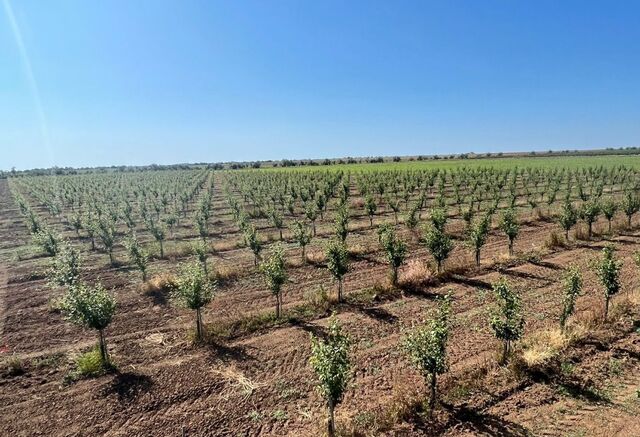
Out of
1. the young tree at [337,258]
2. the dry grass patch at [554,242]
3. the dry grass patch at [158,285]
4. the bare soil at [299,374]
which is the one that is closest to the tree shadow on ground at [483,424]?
the bare soil at [299,374]

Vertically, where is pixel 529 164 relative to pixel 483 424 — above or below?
above

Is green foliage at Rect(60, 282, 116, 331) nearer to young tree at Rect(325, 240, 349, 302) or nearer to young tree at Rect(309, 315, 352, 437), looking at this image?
young tree at Rect(309, 315, 352, 437)

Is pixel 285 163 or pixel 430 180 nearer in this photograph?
pixel 430 180

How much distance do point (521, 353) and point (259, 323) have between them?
1095 cm

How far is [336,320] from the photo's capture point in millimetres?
11711

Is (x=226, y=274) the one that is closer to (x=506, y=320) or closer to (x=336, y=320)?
(x=336, y=320)

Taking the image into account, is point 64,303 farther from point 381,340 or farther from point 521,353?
point 521,353

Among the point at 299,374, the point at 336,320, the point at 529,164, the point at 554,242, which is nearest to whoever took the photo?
the point at 336,320

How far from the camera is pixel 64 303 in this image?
1545cm

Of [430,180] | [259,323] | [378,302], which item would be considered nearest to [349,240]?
[378,302]

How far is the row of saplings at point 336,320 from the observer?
36.6ft

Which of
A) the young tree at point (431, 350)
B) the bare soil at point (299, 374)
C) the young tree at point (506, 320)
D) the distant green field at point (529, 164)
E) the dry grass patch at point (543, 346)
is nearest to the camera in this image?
the young tree at point (431, 350)

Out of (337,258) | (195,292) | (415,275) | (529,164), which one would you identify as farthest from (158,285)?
(529,164)

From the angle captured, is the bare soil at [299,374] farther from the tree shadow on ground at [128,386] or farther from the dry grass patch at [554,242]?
the dry grass patch at [554,242]
